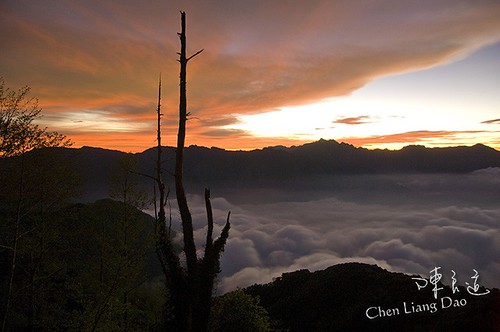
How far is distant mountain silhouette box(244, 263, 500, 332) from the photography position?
20859 mm

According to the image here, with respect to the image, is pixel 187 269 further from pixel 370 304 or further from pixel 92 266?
pixel 370 304

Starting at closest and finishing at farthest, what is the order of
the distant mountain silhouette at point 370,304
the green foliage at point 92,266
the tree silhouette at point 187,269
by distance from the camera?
the tree silhouette at point 187,269
the green foliage at point 92,266
the distant mountain silhouette at point 370,304

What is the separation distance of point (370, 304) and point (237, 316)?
22512 mm

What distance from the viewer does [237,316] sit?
21.4 metres

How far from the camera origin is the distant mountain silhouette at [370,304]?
20859mm

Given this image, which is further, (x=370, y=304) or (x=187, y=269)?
(x=370, y=304)

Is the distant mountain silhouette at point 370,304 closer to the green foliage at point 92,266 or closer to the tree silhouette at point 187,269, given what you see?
the tree silhouette at point 187,269

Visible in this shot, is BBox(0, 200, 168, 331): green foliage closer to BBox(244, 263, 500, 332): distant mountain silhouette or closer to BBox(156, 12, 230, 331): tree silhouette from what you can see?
BBox(156, 12, 230, 331): tree silhouette

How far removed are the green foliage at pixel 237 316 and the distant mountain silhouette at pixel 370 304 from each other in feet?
37.6

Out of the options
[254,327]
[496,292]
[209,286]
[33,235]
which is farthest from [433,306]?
[33,235]

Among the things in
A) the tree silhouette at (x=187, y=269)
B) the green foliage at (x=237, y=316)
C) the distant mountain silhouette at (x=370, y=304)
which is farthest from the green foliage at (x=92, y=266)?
the distant mountain silhouette at (x=370, y=304)

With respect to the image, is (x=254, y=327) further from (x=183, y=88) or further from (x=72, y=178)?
(x=183, y=88)

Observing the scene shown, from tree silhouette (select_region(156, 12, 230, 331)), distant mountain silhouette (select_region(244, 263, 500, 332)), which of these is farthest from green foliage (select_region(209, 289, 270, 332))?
distant mountain silhouette (select_region(244, 263, 500, 332))

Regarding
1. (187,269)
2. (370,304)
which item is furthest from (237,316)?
(370,304)
